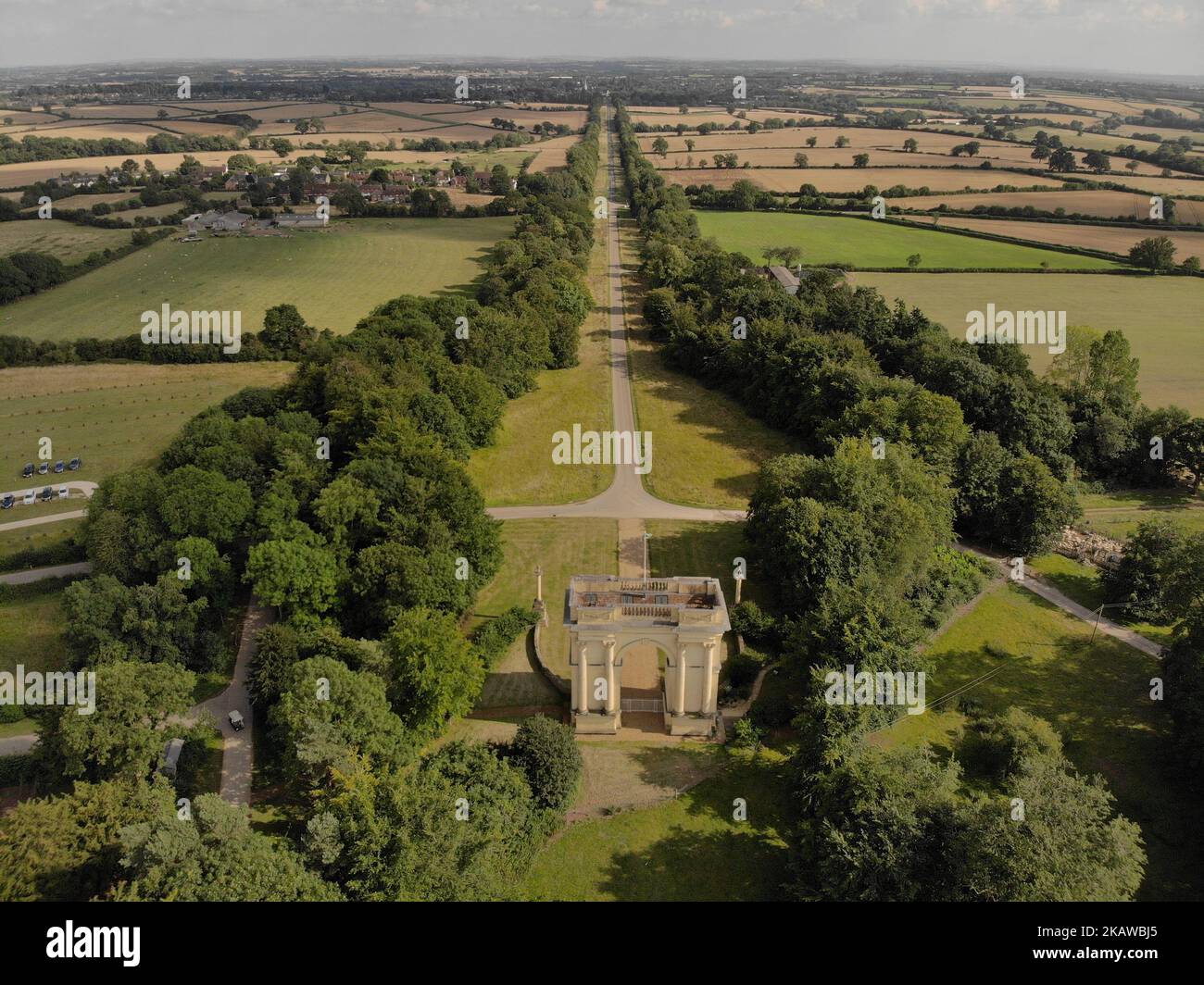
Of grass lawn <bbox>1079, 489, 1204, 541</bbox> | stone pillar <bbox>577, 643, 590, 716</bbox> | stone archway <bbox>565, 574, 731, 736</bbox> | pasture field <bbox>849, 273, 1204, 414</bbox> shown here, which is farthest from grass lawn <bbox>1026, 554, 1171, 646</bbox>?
pasture field <bbox>849, 273, 1204, 414</bbox>

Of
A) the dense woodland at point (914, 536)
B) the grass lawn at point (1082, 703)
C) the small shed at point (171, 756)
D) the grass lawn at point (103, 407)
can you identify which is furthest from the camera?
the grass lawn at point (103, 407)

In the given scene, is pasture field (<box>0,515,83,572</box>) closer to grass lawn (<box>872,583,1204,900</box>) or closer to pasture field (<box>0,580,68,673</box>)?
pasture field (<box>0,580,68,673</box>)

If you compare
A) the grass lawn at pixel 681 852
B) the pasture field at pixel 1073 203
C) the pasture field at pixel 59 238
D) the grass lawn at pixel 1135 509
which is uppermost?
the pasture field at pixel 1073 203

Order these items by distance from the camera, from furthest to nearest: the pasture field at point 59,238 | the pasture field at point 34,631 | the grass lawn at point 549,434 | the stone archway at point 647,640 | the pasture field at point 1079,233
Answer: the pasture field at point 59,238, the pasture field at point 1079,233, the grass lawn at point 549,434, the pasture field at point 34,631, the stone archway at point 647,640

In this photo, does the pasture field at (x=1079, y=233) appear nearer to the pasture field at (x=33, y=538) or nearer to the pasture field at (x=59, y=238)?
the pasture field at (x=33, y=538)

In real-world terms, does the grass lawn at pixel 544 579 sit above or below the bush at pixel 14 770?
above

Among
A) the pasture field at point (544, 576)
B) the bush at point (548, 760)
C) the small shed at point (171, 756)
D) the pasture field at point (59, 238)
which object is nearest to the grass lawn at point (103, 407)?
the small shed at point (171, 756)

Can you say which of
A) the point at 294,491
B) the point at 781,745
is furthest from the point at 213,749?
the point at 781,745
